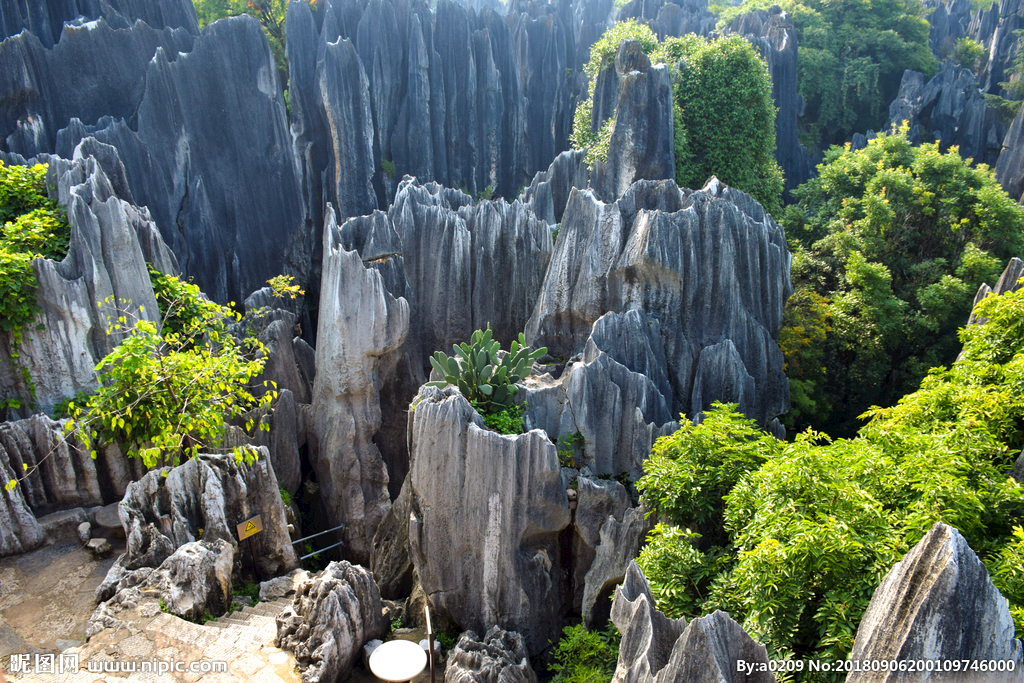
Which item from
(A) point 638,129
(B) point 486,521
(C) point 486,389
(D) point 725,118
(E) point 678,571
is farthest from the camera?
(D) point 725,118

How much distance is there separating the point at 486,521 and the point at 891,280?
9715mm

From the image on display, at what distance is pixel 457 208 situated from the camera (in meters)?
13.9

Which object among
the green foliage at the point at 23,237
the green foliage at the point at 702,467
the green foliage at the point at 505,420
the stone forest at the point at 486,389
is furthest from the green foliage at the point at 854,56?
the green foliage at the point at 23,237

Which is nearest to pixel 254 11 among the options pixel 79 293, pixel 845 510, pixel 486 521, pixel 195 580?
pixel 79 293

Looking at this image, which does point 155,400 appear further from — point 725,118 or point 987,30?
point 987,30

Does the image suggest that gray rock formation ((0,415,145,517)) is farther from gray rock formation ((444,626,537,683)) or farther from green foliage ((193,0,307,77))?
green foliage ((193,0,307,77))

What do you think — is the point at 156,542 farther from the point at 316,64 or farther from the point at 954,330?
the point at 316,64

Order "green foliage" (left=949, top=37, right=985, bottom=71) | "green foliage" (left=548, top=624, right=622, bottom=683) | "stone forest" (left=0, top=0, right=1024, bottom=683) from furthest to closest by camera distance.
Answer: "green foliage" (left=949, top=37, right=985, bottom=71)
"green foliage" (left=548, top=624, right=622, bottom=683)
"stone forest" (left=0, top=0, right=1024, bottom=683)

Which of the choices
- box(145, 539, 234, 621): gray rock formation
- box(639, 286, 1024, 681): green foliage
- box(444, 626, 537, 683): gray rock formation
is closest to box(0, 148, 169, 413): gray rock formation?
box(145, 539, 234, 621): gray rock formation

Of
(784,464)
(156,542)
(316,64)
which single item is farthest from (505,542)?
(316,64)

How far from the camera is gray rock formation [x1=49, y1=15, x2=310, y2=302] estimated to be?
15211 mm

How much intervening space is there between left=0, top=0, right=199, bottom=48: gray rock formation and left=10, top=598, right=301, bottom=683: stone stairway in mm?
15897

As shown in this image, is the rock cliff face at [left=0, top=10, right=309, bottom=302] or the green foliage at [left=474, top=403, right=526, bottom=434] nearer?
the green foliage at [left=474, top=403, right=526, bottom=434]

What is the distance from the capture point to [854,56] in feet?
81.9
